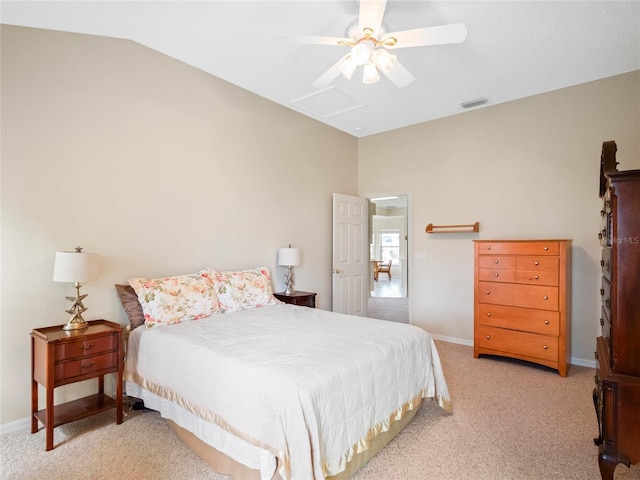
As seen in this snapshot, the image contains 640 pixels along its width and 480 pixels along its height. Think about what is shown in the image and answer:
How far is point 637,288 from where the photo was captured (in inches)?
58.0

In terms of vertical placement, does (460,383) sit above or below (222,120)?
below

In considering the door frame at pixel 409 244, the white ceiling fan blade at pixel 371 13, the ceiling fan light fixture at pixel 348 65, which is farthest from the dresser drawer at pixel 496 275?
the white ceiling fan blade at pixel 371 13

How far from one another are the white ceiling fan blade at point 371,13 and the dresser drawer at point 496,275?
2.79m

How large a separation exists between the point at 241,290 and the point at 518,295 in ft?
9.67

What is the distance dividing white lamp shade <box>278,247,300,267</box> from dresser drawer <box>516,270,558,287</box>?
8.16 feet

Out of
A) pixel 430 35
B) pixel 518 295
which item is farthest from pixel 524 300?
pixel 430 35

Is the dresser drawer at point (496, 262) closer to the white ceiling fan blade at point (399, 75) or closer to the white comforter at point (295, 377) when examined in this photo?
the white comforter at point (295, 377)

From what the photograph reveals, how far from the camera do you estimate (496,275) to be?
3699 millimetres

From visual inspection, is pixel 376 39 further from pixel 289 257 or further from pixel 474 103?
pixel 289 257

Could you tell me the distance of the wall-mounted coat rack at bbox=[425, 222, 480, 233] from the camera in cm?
424

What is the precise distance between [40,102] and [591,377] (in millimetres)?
5439

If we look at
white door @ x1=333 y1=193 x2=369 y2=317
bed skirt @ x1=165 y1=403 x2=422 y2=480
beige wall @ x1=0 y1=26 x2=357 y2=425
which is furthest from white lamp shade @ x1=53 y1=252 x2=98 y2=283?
white door @ x1=333 y1=193 x2=369 y2=317

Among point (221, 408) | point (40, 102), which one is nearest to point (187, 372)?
point (221, 408)

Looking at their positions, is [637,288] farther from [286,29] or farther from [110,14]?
[110,14]
